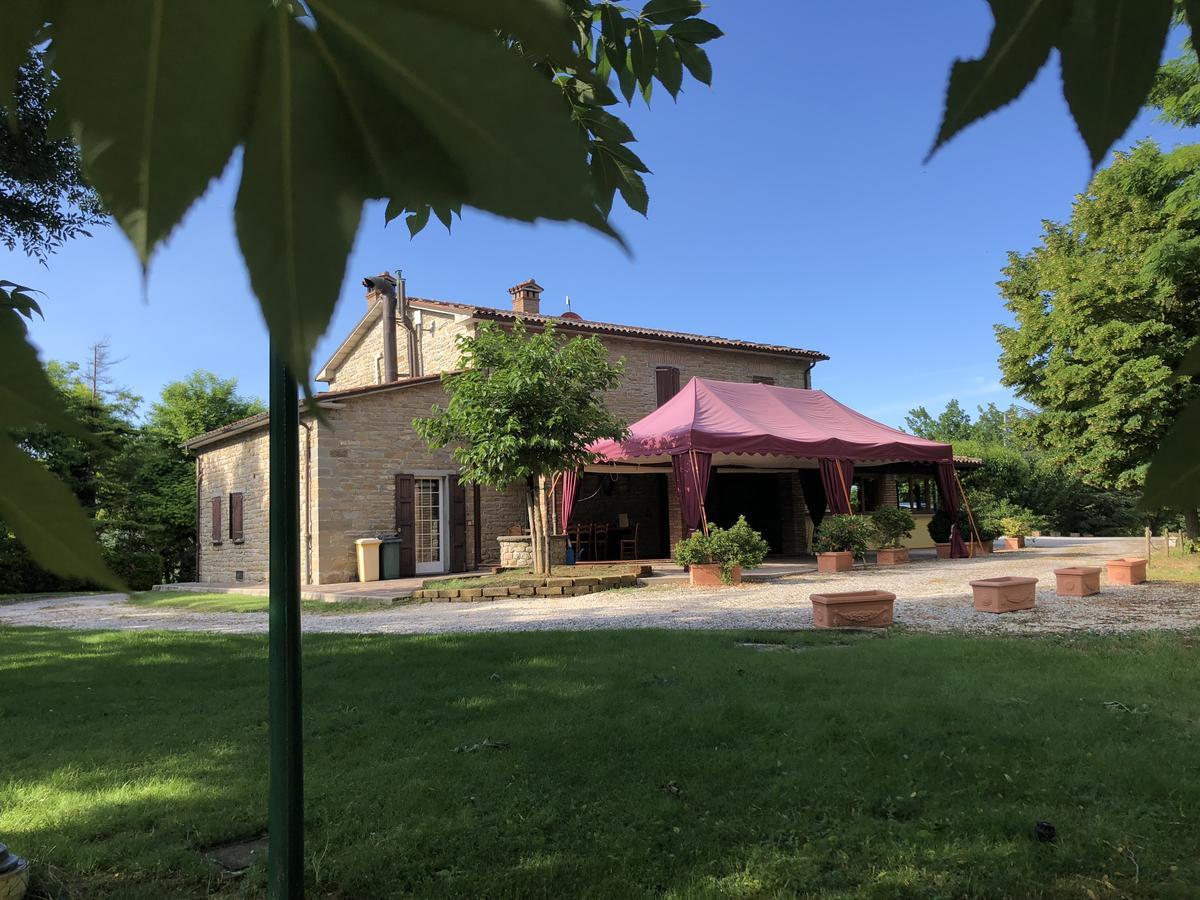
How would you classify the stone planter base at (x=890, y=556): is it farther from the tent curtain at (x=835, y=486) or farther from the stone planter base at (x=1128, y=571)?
the stone planter base at (x=1128, y=571)

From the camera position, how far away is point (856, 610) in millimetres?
7664

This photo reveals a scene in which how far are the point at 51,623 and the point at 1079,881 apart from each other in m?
12.3

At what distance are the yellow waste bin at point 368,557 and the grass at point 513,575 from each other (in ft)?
5.10

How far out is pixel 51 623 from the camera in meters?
10.5

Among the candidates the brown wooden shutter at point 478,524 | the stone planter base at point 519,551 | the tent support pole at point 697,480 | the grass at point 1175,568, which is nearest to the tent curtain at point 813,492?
the tent support pole at point 697,480

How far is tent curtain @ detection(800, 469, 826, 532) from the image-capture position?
746 inches

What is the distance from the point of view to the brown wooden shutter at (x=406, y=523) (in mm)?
14578

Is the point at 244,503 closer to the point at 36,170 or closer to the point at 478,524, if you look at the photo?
the point at 478,524

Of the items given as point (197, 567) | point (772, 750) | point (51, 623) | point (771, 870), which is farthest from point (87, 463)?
point (197, 567)

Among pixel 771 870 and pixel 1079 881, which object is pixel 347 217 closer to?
pixel 771 870

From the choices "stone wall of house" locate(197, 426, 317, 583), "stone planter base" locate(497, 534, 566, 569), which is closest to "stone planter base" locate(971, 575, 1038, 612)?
"stone planter base" locate(497, 534, 566, 569)

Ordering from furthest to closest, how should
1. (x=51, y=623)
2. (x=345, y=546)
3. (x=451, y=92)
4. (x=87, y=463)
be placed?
1. (x=345, y=546)
2. (x=51, y=623)
3. (x=87, y=463)
4. (x=451, y=92)

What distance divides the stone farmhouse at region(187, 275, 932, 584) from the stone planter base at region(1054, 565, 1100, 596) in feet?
31.9

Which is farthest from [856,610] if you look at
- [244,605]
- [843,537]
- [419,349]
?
[419,349]
